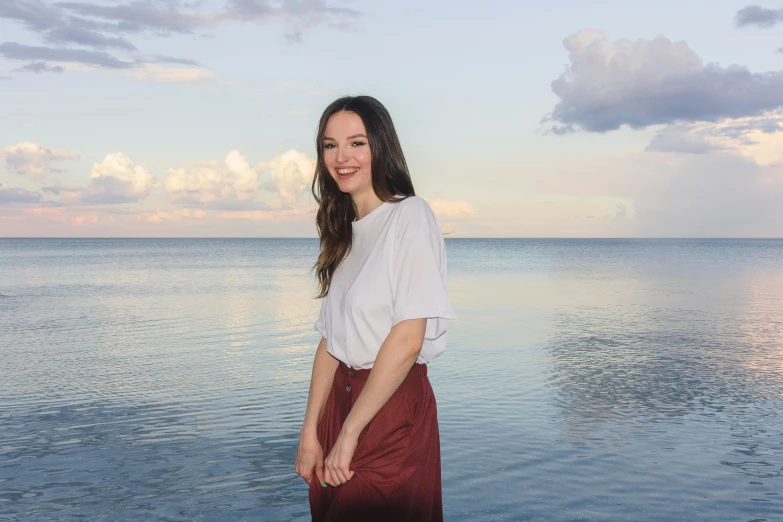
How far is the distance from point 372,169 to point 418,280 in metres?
0.43

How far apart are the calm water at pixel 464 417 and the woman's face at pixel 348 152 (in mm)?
3504

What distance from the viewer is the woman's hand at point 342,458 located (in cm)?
214

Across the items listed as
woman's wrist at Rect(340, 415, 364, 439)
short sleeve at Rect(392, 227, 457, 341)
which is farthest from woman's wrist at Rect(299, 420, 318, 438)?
short sleeve at Rect(392, 227, 457, 341)

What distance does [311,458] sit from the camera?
2428mm

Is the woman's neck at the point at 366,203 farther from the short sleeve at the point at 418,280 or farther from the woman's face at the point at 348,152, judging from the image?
the short sleeve at the point at 418,280

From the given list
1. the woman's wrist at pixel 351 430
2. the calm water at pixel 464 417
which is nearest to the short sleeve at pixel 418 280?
the woman's wrist at pixel 351 430

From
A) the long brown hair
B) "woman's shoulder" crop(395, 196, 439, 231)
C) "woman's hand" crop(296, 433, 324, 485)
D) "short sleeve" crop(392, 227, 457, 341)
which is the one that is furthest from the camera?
Answer: "woman's hand" crop(296, 433, 324, 485)

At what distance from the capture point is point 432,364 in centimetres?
1012

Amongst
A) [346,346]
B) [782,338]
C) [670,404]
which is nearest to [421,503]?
[346,346]

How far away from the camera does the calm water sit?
554 cm

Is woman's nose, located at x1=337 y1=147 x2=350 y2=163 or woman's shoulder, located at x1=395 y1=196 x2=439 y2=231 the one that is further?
woman's nose, located at x1=337 y1=147 x2=350 y2=163

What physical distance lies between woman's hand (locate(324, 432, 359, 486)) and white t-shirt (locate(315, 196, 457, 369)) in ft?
0.72

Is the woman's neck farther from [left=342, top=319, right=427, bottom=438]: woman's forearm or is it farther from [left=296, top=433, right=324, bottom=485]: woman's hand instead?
[left=296, top=433, right=324, bottom=485]: woman's hand

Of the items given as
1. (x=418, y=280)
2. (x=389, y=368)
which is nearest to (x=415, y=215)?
(x=418, y=280)
